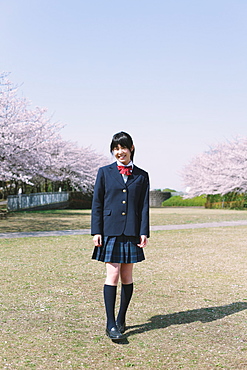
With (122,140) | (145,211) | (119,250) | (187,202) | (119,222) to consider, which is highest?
(122,140)

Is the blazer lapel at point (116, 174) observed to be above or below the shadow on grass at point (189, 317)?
above

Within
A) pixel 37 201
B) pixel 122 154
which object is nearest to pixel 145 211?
pixel 122 154

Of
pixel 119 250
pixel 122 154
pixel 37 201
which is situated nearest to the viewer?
pixel 119 250

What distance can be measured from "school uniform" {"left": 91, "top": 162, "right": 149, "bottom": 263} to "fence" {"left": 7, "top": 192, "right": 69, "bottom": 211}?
23.6 m

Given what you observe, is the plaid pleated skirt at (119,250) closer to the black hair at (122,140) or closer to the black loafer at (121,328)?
the black loafer at (121,328)

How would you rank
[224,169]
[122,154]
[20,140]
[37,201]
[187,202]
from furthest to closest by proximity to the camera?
[187,202], [224,169], [37,201], [20,140], [122,154]

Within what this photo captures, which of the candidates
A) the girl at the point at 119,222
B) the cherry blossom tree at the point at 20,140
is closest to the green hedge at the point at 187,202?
the cherry blossom tree at the point at 20,140

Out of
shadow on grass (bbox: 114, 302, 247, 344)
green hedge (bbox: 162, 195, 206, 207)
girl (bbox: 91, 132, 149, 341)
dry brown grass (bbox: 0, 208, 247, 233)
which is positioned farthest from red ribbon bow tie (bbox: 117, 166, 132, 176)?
green hedge (bbox: 162, 195, 206, 207)

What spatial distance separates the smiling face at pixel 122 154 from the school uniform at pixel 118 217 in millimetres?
104

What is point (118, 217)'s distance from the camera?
4.39 metres

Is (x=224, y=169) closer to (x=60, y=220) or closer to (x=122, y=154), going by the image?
(x=60, y=220)

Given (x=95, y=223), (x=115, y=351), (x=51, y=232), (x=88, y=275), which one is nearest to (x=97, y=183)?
(x=95, y=223)

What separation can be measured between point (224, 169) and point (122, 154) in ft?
114

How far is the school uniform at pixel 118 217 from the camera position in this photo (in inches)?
172
